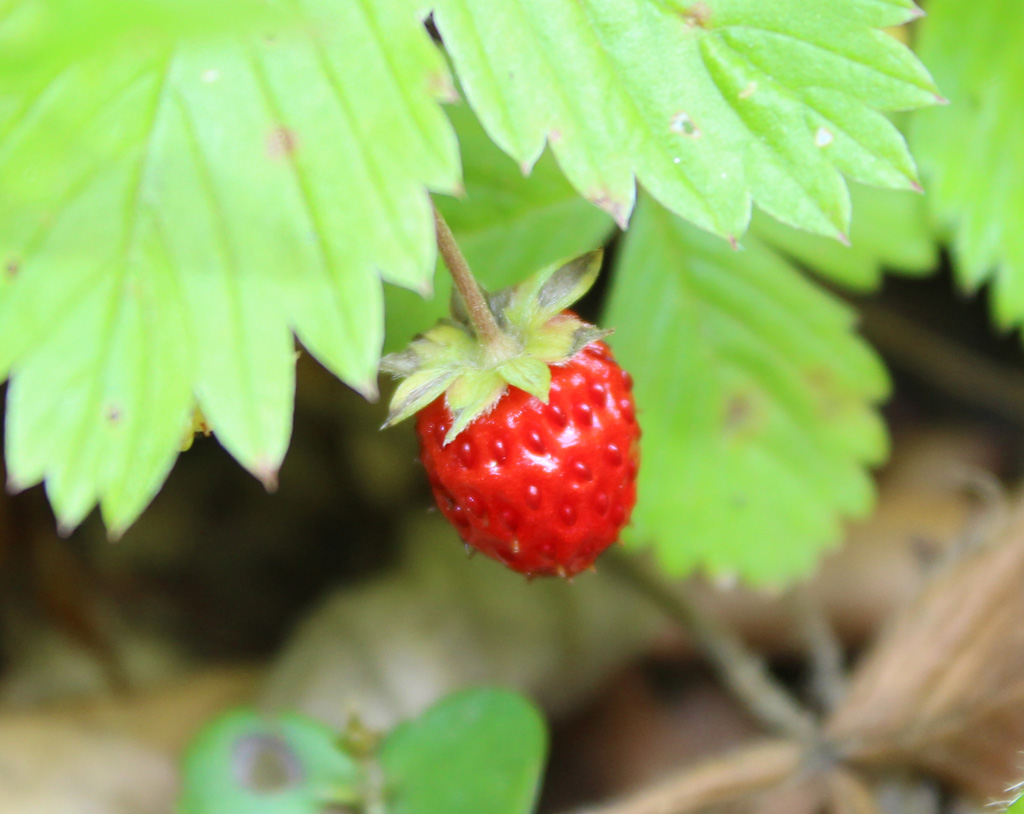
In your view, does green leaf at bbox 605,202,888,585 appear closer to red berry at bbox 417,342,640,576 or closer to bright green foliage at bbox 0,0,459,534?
red berry at bbox 417,342,640,576

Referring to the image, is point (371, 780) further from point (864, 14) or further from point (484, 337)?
point (864, 14)

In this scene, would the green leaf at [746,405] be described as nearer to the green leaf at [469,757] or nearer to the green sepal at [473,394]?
the green leaf at [469,757]

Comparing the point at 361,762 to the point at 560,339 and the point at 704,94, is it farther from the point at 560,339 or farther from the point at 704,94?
the point at 704,94

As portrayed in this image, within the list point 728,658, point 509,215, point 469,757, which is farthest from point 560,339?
point 728,658

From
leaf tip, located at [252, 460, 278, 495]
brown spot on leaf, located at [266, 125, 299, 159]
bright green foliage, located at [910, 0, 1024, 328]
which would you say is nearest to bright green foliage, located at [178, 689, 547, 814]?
leaf tip, located at [252, 460, 278, 495]

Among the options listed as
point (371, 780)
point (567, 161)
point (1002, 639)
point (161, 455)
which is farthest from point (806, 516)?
point (161, 455)

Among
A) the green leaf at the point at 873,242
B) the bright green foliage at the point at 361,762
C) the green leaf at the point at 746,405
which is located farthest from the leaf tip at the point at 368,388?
the green leaf at the point at 873,242
